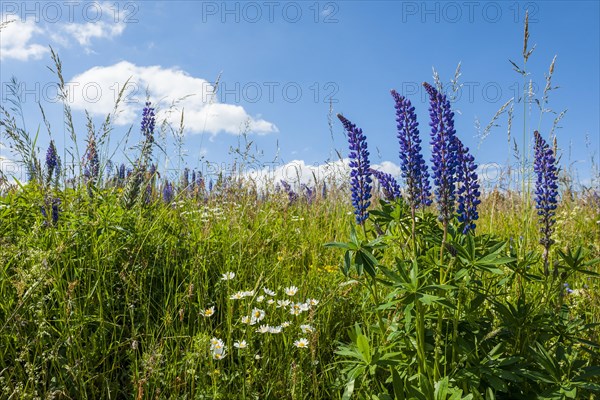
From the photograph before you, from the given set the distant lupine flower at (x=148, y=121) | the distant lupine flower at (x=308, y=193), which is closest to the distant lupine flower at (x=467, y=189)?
the distant lupine flower at (x=148, y=121)

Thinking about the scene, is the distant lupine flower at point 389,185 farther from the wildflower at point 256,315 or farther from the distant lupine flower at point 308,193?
the distant lupine flower at point 308,193

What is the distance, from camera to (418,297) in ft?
5.83

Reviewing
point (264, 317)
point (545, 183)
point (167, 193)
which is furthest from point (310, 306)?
point (167, 193)

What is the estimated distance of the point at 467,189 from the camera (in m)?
2.33

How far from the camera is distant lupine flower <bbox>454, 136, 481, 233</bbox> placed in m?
2.29

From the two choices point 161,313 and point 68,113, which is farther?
point 68,113

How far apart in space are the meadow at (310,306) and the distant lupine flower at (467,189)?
0.01 meters

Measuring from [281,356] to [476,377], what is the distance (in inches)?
39.7

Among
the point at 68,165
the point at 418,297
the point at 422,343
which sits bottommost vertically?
the point at 422,343

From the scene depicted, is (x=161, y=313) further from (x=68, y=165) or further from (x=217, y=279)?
(x=68, y=165)

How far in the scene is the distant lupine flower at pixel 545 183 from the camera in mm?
2668

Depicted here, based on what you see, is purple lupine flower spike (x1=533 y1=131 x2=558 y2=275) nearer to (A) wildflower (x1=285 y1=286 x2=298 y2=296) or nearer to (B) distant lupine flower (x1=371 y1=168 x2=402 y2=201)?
(B) distant lupine flower (x1=371 y1=168 x2=402 y2=201)

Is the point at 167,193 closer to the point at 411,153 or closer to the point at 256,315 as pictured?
the point at 256,315

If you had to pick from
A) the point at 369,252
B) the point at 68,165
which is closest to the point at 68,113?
the point at 68,165
